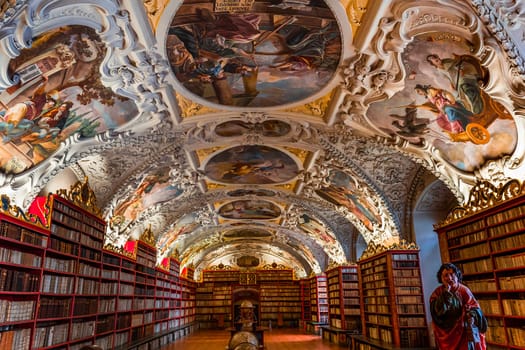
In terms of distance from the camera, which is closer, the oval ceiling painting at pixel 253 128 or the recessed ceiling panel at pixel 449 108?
the recessed ceiling panel at pixel 449 108

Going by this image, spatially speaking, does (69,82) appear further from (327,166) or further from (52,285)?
(327,166)

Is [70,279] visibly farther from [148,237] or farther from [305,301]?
[305,301]

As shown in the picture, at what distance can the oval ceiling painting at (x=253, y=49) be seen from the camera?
5901 mm

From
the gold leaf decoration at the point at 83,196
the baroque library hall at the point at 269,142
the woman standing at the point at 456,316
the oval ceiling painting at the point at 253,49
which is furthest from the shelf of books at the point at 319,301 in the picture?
the woman standing at the point at 456,316

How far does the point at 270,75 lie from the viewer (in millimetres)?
7570

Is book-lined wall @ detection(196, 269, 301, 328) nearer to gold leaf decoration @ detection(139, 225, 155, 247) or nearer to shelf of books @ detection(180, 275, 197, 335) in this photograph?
shelf of books @ detection(180, 275, 197, 335)

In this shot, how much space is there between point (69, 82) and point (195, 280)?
78.5ft

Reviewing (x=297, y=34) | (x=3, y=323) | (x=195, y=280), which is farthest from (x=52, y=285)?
(x=195, y=280)

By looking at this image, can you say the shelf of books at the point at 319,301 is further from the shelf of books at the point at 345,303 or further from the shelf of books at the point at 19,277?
the shelf of books at the point at 19,277

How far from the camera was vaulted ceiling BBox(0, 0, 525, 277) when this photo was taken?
18.3 feet

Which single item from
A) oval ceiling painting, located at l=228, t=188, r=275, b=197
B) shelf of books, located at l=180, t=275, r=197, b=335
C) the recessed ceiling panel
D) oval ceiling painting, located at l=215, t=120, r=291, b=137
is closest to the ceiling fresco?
oval ceiling painting, located at l=215, t=120, r=291, b=137

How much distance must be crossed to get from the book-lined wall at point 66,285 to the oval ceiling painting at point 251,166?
12.9ft

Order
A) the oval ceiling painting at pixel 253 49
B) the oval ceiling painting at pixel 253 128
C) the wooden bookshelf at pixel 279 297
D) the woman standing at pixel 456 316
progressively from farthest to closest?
the wooden bookshelf at pixel 279 297 → the oval ceiling painting at pixel 253 128 → the oval ceiling painting at pixel 253 49 → the woman standing at pixel 456 316

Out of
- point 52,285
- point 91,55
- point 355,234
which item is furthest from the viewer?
point 355,234
